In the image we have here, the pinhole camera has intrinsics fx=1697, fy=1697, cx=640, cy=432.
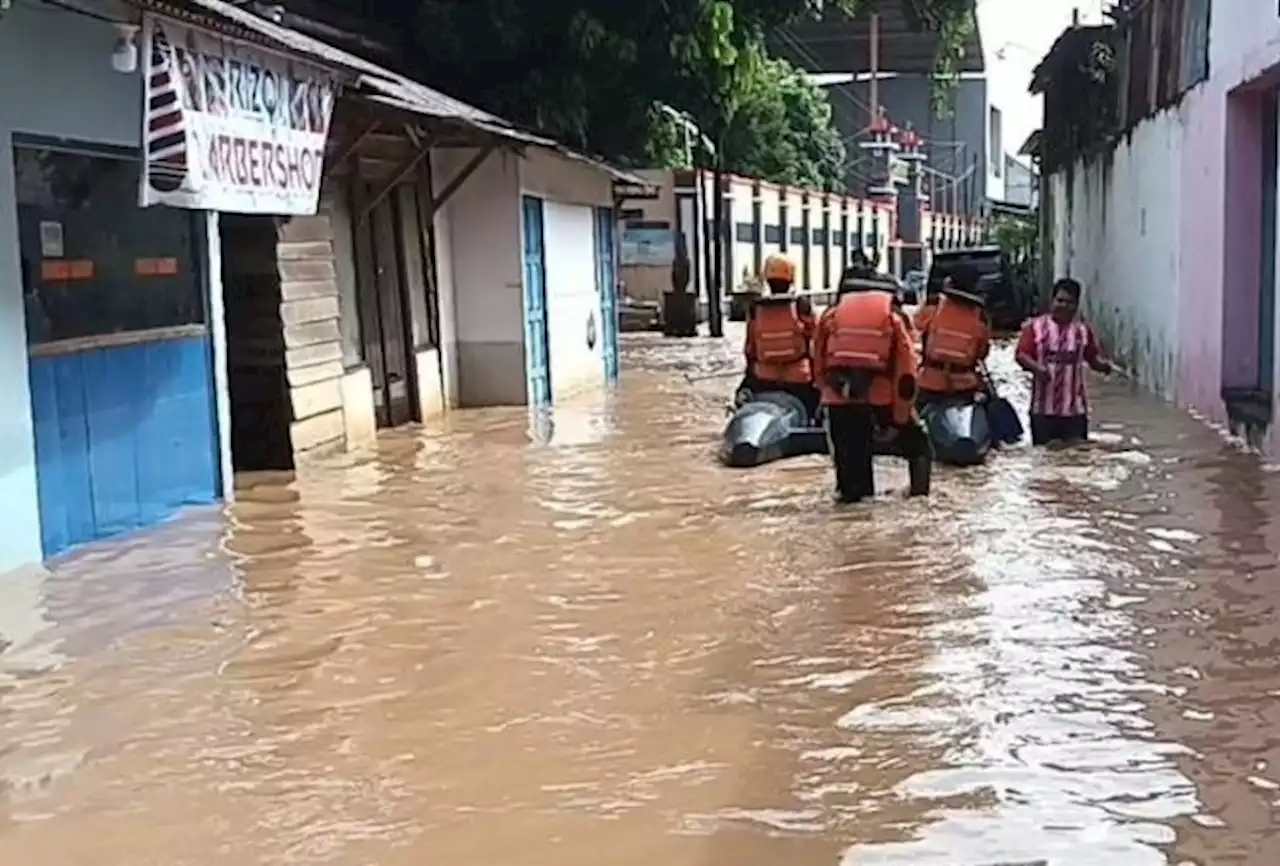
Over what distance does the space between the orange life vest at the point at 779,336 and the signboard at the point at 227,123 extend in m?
3.98

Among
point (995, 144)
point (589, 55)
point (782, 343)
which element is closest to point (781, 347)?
point (782, 343)

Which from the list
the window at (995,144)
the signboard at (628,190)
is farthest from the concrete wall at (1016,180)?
the signboard at (628,190)

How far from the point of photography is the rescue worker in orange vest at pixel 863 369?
10.3 meters

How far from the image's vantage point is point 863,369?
1026cm

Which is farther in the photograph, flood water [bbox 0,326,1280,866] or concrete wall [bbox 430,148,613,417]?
concrete wall [bbox 430,148,613,417]

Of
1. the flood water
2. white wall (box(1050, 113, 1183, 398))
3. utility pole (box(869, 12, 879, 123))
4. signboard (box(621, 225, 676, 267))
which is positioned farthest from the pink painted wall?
utility pole (box(869, 12, 879, 123))

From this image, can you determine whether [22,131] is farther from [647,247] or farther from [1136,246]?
[647,247]

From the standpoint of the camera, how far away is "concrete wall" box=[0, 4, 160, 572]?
8766mm

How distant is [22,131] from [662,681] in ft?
15.7

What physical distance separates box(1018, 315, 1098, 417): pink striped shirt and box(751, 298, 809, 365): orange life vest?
1.75 m

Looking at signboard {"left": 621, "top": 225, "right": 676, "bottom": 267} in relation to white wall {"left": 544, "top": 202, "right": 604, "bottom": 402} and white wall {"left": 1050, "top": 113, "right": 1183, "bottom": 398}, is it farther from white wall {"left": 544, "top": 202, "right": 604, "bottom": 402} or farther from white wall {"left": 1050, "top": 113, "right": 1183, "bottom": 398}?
white wall {"left": 544, "top": 202, "right": 604, "bottom": 402}

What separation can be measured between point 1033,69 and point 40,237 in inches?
786

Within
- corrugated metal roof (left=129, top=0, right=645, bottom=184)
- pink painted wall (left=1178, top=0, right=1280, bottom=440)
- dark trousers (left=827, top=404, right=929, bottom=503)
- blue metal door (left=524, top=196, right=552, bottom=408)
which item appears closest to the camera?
corrugated metal roof (left=129, top=0, right=645, bottom=184)

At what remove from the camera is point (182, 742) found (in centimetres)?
608
